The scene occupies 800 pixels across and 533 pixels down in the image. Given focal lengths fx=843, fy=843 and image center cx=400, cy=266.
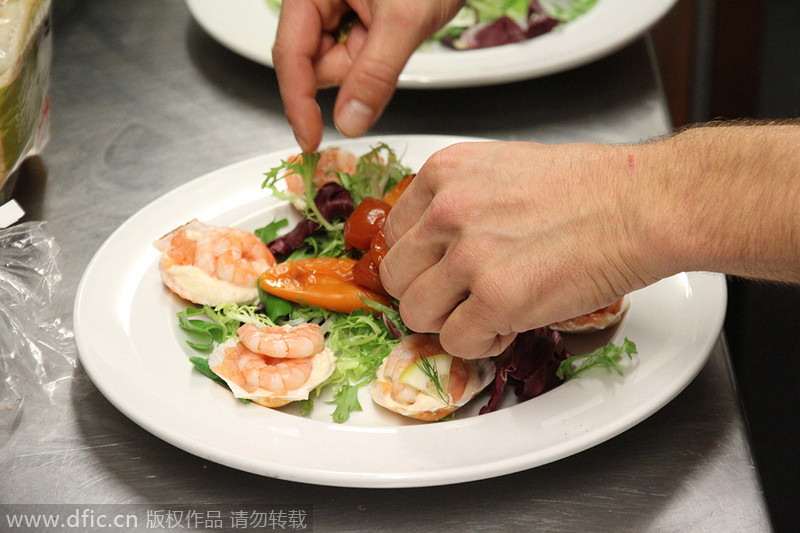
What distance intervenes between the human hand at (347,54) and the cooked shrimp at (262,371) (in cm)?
56

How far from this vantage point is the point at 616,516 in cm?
130

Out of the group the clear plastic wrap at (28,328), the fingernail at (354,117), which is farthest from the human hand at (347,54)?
the clear plastic wrap at (28,328)

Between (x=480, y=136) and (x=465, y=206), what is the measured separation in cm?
102

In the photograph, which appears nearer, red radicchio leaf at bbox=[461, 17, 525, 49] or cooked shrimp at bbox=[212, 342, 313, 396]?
cooked shrimp at bbox=[212, 342, 313, 396]

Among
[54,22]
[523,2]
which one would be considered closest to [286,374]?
[523,2]

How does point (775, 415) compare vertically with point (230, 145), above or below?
below

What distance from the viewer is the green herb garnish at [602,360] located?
1386 mm

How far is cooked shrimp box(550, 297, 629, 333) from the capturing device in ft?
4.93

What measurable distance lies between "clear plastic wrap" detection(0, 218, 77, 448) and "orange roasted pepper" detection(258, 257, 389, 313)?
408 millimetres

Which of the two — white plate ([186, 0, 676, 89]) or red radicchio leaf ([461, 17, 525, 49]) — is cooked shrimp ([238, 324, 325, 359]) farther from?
red radicchio leaf ([461, 17, 525, 49])

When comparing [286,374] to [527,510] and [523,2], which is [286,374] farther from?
[523,2]

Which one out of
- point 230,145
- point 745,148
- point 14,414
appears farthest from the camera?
point 230,145

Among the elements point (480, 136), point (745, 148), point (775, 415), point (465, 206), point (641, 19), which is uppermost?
point (745, 148)

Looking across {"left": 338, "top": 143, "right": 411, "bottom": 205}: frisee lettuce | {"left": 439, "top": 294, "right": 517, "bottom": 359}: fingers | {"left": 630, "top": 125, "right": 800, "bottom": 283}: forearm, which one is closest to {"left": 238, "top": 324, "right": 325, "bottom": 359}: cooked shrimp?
{"left": 439, "top": 294, "right": 517, "bottom": 359}: fingers
